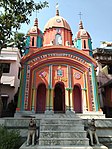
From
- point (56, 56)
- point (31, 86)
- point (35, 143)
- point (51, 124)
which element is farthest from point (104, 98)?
point (35, 143)

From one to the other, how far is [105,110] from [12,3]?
1336 centimetres

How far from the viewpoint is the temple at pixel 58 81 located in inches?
463

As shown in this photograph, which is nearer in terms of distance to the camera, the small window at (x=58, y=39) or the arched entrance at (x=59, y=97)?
the arched entrance at (x=59, y=97)

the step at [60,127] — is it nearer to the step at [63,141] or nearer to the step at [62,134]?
the step at [62,134]

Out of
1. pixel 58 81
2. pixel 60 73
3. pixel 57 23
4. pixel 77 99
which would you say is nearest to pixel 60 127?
pixel 58 81

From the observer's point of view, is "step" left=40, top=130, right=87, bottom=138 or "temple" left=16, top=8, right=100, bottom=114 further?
"temple" left=16, top=8, right=100, bottom=114

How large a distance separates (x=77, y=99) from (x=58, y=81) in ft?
8.57

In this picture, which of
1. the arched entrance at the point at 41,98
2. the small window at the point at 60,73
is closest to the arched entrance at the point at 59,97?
the small window at the point at 60,73

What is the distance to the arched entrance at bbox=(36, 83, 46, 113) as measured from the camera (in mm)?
12406

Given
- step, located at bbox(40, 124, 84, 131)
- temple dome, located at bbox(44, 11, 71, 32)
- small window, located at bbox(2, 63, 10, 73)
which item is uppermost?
temple dome, located at bbox(44, 11, 71, 32)

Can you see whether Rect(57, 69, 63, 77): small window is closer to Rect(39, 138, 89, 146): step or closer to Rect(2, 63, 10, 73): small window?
Rect(39, 138, 89, 146): step

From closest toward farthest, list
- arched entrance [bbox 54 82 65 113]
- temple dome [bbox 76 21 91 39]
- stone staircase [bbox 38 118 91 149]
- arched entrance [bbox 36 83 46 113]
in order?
1. stone staircase [bbox 38 118 91 149]
2. arched entrance [bbox 36 83 46 113]
3. arched entrance [bbox 54 82 65 113]
4. temple dome [bbox 76 21 91 39]

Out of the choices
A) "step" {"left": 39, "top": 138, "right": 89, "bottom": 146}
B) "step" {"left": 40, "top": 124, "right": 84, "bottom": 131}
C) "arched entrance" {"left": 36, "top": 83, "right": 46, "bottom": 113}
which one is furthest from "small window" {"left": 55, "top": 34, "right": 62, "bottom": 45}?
"step" {"left": 39, "top": 138, "right": 89, "bottom": 146}

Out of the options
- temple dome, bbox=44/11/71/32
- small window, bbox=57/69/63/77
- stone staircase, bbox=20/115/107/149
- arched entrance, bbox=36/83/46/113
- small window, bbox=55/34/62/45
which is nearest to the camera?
stone staircase, bbox=20/115/107/149
